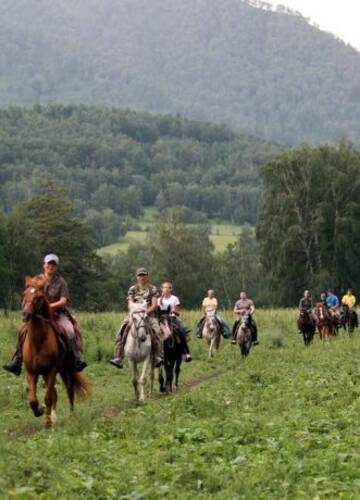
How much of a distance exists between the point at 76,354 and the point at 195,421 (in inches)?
123

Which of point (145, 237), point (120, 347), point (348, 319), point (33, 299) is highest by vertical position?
point (145, 237)

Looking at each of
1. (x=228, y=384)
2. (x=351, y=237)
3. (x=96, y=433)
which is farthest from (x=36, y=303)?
(x=351, y=237)

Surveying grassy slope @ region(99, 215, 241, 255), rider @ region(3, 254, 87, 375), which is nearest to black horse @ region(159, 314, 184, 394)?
rider @ region(3, 254, 87, 375)

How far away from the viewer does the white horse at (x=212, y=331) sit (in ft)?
107

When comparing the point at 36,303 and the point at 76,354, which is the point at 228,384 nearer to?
the point at 76,354

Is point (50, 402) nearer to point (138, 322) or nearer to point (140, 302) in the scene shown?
point (138, 322)

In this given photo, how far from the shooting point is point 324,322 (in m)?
41.6

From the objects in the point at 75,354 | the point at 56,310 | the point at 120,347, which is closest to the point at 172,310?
the point at 120,347

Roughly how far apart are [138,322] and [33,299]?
4691 mm

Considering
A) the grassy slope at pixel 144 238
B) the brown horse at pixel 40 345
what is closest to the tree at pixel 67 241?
the brown horse at pixel 40 345

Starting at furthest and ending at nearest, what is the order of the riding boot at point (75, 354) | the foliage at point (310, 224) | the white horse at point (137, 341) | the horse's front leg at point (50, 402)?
the foliage at point (310, 224), the white horse at point (137, 341), the riding boot at point (75, 354), the horse's front leg at point (50, 402)

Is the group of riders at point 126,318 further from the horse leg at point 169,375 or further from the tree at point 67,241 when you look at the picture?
the tree at point 67,241

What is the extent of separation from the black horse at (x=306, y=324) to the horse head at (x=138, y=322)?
2052cm

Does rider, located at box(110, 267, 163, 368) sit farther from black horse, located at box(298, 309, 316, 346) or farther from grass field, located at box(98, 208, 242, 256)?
grass field, located at box(98, 208, 242, 256)
